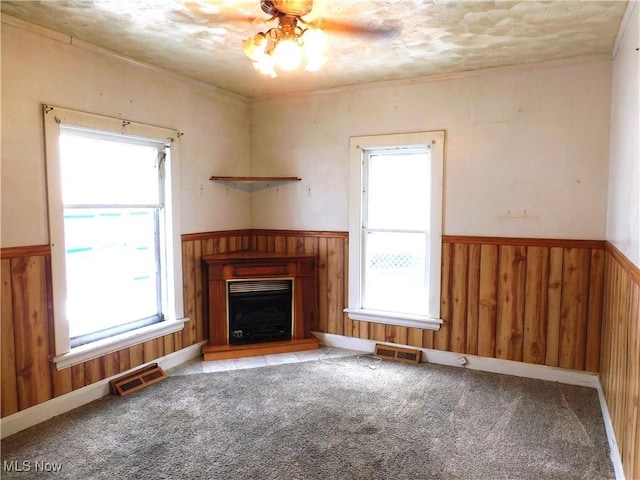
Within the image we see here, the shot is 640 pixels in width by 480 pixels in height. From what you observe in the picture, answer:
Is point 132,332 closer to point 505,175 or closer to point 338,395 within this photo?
point 338,395

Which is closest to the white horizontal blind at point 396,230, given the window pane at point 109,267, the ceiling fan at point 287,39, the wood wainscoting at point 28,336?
the ceiling fan at point 287,39

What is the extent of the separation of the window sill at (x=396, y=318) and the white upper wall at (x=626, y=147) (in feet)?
5.06

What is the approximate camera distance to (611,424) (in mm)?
2539

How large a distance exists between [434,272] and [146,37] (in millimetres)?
2918

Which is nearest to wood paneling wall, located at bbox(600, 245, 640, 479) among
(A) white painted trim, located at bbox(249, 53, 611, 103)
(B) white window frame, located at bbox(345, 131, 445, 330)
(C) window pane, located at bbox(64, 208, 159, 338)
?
(B) white window frame, located at bbox(345, 131, 445, 330)

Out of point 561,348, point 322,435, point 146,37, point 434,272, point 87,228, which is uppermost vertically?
point 146,37

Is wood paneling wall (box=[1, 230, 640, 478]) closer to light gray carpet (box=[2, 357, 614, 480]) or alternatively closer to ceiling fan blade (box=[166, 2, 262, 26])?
light gray carpet (box=[2, 357, 614, 480])

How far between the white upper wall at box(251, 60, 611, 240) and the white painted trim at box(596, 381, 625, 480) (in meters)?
1.21

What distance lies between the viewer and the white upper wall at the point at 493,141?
10.6 ft

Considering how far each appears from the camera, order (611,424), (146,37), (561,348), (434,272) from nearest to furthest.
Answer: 1. (611,424)
2. (146,37)
3. (561,348)
4. (434,272)

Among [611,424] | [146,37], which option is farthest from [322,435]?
[146,37]

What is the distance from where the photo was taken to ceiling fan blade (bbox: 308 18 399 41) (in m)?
2.57

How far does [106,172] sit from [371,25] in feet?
7.19

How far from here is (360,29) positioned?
266 centimetres
